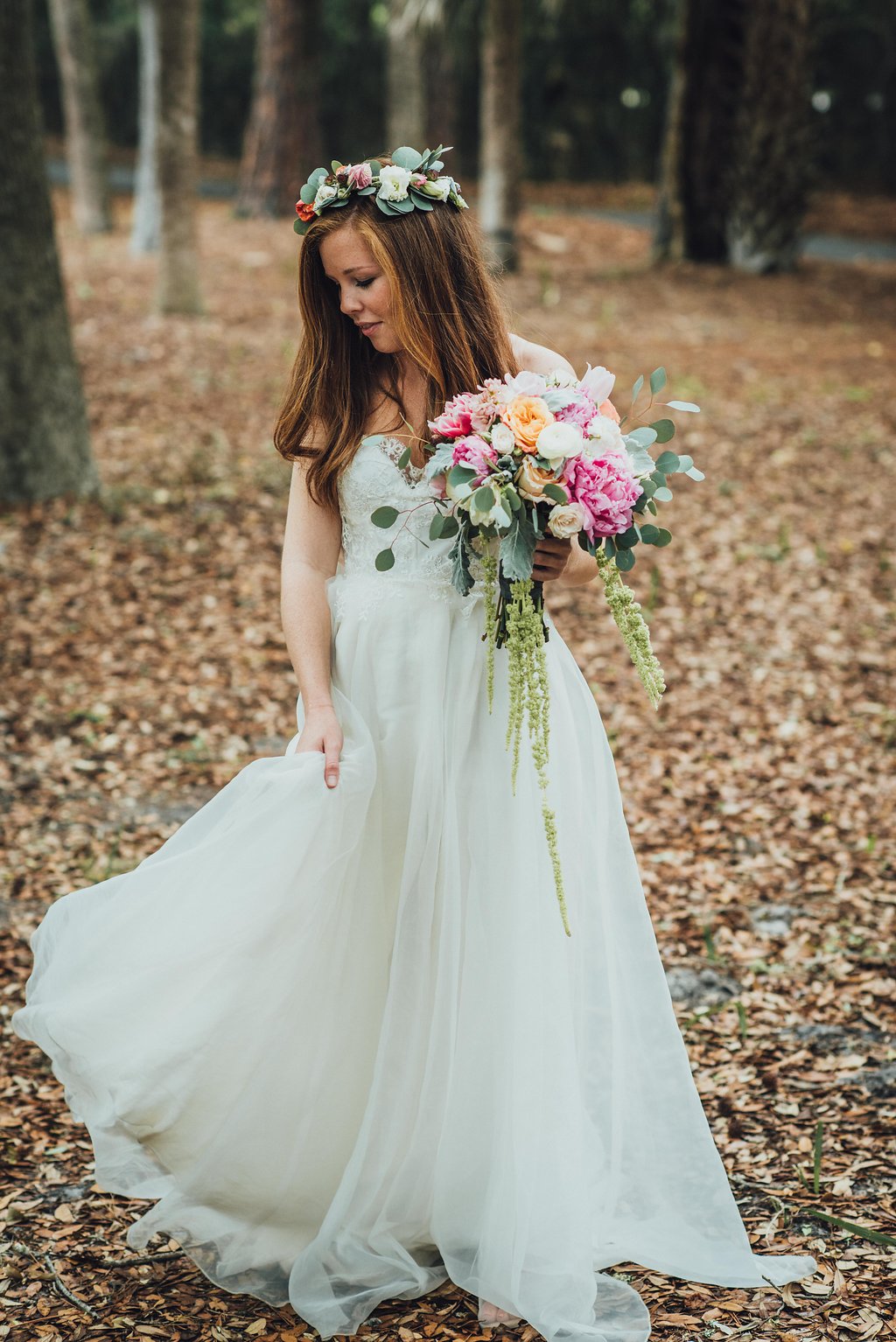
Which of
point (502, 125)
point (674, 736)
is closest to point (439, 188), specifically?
point (674, 736)

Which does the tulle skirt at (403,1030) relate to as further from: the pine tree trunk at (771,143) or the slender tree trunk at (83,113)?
the slender tree trunk at (83,113)

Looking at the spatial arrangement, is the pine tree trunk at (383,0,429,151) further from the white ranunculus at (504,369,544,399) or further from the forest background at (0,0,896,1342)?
the white ranunculus at (504,369,544,399)

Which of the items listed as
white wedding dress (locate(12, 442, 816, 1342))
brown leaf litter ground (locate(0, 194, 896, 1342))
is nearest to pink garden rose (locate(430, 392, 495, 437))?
white wedding dress (locate(12, 442, 816, 1342))

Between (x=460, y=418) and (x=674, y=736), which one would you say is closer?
(x=460, y=418)

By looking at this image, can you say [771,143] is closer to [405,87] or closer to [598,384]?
[405,87]

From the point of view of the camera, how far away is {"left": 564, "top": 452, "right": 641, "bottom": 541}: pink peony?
2.38 meters

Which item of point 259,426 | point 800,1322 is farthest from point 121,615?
point 800,1322

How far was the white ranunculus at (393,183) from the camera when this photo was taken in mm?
2535

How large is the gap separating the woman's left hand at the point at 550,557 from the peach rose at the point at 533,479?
5.6 inches

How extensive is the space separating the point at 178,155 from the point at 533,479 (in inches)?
392

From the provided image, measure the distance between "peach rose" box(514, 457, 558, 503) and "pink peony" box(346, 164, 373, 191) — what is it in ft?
2.26

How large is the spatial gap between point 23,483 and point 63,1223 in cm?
527

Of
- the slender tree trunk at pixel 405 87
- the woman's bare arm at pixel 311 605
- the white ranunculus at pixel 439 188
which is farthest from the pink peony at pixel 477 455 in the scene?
the slender tree trunk at pixel 405 87

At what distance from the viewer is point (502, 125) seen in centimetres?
1396
